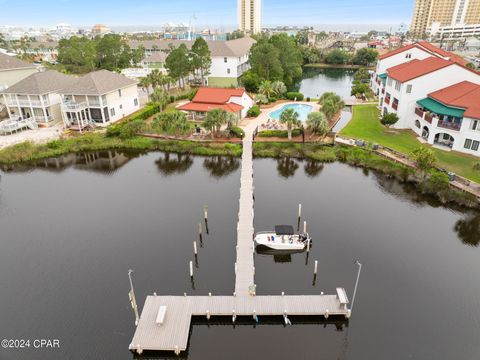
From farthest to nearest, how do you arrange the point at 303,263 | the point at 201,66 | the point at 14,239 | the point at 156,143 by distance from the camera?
the point at 201,66 < the point at 156,143 < the point at 14,239 < the point at 303,263

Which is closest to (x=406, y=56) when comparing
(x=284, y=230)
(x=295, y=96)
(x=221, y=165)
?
(x=295, y=96)

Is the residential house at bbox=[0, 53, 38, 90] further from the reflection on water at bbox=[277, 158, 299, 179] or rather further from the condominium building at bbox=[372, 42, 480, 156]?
the condominium building at bbox=[372, 42, 480, 156]

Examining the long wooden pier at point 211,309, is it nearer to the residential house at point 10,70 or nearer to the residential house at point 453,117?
the residential house at point 453,117

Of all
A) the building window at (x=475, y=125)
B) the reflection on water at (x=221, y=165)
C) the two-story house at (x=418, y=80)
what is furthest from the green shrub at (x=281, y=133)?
the building window at (x=475, y=125)

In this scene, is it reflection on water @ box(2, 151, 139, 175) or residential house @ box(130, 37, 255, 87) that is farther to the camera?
residential house @ box(130, 37, 255, 87)

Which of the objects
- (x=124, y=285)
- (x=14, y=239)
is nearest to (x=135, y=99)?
(x=14, y=239)

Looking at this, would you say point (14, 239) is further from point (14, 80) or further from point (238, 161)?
point (14, 80)

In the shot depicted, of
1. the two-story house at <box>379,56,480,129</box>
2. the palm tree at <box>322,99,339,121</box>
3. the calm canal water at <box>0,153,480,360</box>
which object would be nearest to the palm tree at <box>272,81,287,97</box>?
the palm tree at <box>322,99,339,121</box>
